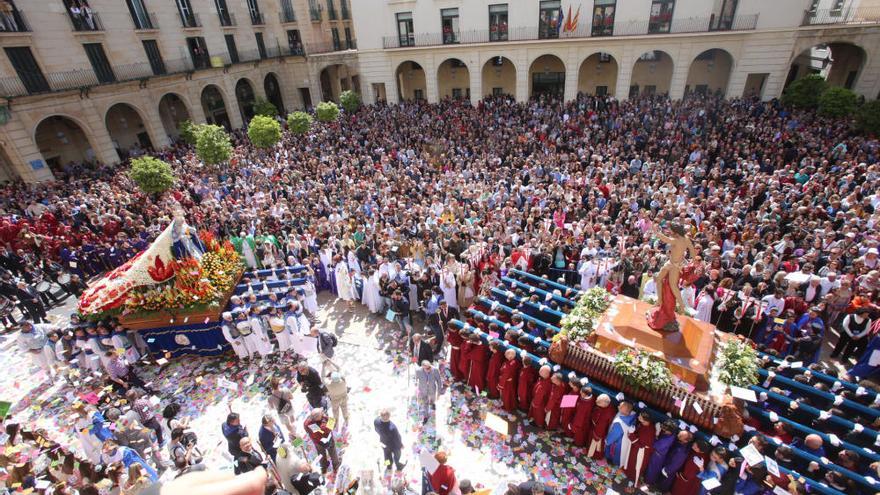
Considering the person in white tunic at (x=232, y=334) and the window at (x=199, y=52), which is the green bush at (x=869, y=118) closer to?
the person in white tunic at (x=232, y=334)

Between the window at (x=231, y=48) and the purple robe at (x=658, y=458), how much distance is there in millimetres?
38634

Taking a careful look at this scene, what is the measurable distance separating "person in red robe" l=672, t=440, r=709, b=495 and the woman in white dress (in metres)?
7.67

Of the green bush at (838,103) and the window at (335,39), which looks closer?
the green bush at (838,103)

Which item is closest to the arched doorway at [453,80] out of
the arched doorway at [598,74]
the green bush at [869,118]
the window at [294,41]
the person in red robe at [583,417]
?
the arched doorway at [598,74]

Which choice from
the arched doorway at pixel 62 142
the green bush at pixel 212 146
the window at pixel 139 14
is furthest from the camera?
the window at pixel 139 14

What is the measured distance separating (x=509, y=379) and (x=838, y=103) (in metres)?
23.4

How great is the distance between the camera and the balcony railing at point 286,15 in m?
36.8

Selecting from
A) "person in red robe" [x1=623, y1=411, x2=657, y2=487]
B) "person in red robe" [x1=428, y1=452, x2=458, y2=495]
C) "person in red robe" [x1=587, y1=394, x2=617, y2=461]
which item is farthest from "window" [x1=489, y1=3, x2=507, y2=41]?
"person in red robe" [x1=428, y1=452, x2=458, y2=495]

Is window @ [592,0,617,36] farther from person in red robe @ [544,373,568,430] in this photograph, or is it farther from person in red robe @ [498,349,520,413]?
person in red robe @ [544,373,568,430]

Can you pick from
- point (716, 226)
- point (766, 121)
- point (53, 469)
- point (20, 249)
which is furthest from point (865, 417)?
point (20, 249)

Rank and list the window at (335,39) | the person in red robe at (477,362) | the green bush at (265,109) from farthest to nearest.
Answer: the window at (335,39), the green bush at (265,109), the person in red robe at (477,362)

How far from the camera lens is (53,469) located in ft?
22.7

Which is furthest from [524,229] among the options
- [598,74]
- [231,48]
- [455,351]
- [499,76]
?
[231,48]

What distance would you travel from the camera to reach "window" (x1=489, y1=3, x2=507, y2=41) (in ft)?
91.4
